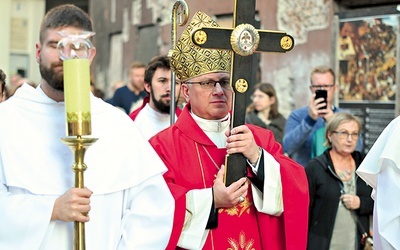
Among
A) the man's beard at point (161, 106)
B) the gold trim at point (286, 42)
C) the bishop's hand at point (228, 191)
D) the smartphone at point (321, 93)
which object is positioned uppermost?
the gold trim at point (286, 42)

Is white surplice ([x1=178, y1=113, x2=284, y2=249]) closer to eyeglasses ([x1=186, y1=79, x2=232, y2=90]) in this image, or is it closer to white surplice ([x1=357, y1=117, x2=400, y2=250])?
eyeglasses ([x1=186, y1=79, x2=232, y2=90])

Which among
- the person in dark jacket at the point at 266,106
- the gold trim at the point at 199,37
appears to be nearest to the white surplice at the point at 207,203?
the gold trim at the point at 199,37

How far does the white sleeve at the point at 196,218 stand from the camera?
4.62 metres

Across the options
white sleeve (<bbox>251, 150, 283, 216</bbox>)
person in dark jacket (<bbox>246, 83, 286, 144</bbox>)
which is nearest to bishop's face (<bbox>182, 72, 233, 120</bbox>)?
white sleeve (<bbox>251, 150, 283, 216</bbox>)

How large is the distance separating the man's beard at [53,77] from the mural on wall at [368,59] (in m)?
7.10

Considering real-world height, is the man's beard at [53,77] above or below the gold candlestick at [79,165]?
above

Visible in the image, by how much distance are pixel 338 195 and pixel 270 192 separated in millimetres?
2218

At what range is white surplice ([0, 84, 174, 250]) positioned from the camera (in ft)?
13.1

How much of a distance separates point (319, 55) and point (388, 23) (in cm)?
163

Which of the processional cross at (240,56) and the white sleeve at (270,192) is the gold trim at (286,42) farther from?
the white sleeve at (270,192)

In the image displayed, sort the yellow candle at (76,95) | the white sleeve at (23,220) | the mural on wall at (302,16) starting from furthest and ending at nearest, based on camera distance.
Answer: the mural on wall at (302,16) < the white sleeve at (23,220) < the yellow candle at (76,95)

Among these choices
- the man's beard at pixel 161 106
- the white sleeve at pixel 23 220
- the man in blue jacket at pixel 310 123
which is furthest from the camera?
the man in blue jacket at pixel 310 123

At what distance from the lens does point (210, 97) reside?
4.88 metres

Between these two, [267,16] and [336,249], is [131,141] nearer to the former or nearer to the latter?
[336,249]
